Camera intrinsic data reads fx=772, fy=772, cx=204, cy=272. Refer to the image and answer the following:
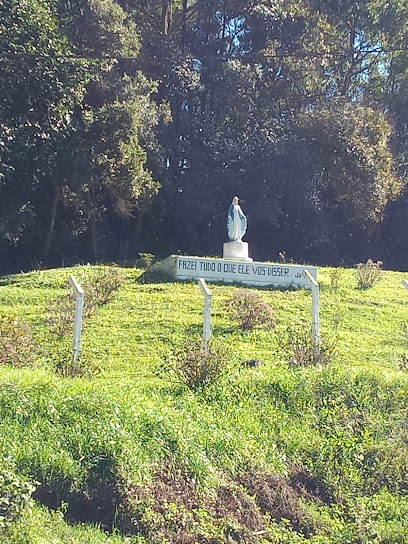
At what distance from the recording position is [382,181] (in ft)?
86.0

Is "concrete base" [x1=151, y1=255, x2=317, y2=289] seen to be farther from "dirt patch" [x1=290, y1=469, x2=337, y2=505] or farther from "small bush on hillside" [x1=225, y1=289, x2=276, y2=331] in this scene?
"dirt patch" [x1=290, y1=469, x2=337, y2=505]

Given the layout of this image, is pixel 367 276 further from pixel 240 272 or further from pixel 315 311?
pixel 315 311

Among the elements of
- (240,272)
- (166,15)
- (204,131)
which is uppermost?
(166,15)

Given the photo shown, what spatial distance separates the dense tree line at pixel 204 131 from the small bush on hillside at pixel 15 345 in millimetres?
11248

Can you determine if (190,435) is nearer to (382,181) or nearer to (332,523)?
(332,523)

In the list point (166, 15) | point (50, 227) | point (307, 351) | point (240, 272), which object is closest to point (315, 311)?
point (307, 351)

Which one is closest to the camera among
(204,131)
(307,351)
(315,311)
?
(307,351)

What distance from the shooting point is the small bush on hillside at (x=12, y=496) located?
534cm

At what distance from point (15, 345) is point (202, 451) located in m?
3.80

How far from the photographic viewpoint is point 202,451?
22.6 feet

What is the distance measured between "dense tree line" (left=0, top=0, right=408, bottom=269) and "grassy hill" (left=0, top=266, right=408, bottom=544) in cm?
1281

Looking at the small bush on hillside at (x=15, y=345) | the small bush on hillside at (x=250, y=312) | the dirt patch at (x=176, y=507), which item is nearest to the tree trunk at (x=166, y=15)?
the small bush on hillside at (x=250, y=312)

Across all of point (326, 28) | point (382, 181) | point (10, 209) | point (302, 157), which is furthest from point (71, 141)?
point (326, 28)

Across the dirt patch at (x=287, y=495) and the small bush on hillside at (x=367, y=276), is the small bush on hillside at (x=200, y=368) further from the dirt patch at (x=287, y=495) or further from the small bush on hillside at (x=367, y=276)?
the small bush on hillside at (x=367, y=276)
